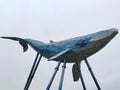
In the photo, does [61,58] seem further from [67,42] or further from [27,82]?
[27,82]

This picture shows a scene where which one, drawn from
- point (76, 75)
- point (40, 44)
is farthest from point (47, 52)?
point (76, 75)

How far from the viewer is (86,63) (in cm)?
2291

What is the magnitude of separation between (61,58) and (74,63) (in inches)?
50.3

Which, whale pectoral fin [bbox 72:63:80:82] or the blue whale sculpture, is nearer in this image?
the blue whale sculpture

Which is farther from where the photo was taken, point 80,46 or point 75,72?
point 75,72

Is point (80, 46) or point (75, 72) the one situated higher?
point (80, 46)

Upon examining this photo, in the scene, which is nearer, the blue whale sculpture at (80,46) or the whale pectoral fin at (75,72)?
the blue whale sculpture at (80,46)

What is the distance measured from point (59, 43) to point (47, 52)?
1.01 meters

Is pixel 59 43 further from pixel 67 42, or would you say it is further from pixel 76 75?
pixel 76 75

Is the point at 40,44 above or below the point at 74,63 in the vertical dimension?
above

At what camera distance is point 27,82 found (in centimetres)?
2422

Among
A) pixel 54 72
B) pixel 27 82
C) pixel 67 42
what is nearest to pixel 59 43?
pixel 67 42

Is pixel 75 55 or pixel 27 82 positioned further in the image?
pixel 27 82

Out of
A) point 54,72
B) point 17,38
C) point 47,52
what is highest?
point 17,38
